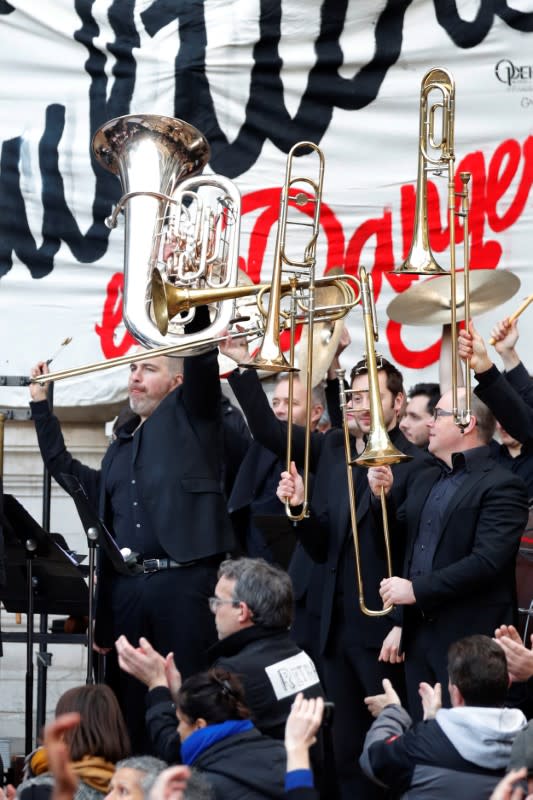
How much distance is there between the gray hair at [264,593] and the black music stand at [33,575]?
133 centimetres

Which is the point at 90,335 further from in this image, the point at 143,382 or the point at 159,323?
the point at 159,323

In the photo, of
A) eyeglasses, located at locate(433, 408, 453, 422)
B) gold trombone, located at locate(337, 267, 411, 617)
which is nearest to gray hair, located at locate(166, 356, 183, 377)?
gold trombone, located at locate(337, 267, 411, 617)

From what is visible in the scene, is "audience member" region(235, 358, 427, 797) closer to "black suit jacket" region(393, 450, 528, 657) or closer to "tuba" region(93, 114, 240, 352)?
"black suit jacket" region(393, 450, 528, 657)

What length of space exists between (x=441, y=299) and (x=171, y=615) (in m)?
2.25

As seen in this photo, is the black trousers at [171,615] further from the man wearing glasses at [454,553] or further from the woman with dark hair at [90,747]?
the woman with dark hair at [90,747]

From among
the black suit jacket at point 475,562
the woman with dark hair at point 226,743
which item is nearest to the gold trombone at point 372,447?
the black suit jacket at point 475,562

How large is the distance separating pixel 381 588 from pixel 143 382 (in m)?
1.51

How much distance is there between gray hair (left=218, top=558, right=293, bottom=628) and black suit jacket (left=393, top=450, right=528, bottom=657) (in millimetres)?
738

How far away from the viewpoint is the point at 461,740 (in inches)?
150

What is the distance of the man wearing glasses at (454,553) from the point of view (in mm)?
4883

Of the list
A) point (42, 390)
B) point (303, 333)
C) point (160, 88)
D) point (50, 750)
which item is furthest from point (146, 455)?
point (50, 750)

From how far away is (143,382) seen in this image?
5848 mm

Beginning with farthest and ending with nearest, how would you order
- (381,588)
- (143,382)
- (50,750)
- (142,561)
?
(143,382), (142,561), (381,588), (50,750)

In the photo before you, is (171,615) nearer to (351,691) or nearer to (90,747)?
(351,691)
